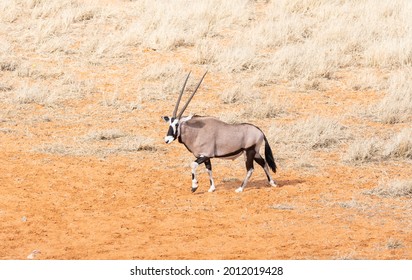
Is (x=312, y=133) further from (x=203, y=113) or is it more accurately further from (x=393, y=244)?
(x=393, y=244)

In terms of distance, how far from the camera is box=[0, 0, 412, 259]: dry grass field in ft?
36.3

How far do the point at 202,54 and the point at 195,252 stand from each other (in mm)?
10802

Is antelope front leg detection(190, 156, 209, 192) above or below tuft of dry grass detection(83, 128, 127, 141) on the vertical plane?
above

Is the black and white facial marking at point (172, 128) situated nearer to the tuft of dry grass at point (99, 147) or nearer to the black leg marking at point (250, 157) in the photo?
the black leg marking at point (250, 157)

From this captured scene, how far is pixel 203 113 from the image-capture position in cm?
1788

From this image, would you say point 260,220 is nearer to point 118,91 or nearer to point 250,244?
point 250,244

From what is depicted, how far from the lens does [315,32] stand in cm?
2205

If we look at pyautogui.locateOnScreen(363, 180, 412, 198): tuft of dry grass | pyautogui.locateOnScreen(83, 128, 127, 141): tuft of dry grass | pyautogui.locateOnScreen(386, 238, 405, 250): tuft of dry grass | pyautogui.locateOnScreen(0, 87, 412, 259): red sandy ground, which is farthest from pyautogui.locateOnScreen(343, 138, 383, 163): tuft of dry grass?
pyautogui.locateOnScreen(386, 238, 405, 250): tuft of dry grass

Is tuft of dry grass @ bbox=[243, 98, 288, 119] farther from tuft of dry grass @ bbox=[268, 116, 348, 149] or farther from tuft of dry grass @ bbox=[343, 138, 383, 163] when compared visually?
tuft of dry grass @ bbox=[343, 138, 383, 163]

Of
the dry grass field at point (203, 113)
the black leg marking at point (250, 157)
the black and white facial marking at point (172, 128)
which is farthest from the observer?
the black leg marking at point (250, 157)

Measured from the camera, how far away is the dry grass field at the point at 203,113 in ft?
36.3

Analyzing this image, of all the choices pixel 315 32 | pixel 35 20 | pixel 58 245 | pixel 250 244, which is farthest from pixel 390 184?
pixel 35 20

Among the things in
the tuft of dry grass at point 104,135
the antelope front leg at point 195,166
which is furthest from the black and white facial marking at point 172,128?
the tuft of dry grass at point 104,135

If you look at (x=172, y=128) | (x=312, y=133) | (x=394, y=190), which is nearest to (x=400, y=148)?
(x=312, y=133)
